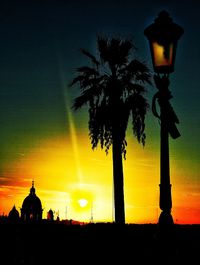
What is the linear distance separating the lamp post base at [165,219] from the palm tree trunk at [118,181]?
1272 cm

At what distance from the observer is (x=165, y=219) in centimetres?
638

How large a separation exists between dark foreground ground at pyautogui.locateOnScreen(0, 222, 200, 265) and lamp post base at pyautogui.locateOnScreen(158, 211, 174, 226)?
142 inches

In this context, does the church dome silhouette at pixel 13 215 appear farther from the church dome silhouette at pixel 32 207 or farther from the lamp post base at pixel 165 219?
the lamp post base at pixel 165 219

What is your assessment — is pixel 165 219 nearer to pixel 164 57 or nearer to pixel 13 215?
pixel 164 57

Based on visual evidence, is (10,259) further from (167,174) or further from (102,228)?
(167,174)

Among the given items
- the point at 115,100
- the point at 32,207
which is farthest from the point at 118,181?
the point at 32,207

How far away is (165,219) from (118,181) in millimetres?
13604

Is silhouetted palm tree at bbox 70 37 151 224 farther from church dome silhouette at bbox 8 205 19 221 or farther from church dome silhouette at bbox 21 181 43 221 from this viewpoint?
church dome silhouette at bbox 21 181 43 221

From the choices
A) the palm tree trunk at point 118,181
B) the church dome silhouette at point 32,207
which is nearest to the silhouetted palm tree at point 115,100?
the palm tree trunk at point 118,181

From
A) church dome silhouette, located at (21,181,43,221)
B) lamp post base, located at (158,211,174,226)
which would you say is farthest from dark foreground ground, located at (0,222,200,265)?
church dome silhouette, located at (21,181,43,221)

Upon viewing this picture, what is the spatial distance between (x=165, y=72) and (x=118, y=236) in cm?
805

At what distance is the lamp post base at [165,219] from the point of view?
6.34 meters

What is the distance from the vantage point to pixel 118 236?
13812 millimetres

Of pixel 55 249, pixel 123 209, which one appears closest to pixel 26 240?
pixel 55 249
